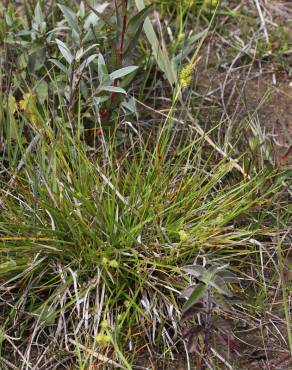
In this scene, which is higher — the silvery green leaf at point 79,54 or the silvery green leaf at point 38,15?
the silvery green leaf at point 38,15

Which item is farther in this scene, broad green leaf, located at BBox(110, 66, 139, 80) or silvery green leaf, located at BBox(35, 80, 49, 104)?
silvery green leaf, located at BBox(35, 80, 49, 104)

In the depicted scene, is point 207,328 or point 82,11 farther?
point 82,11

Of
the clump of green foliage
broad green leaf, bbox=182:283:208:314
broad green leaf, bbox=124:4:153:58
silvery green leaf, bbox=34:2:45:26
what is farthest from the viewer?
silvery green leaf, bbox=34:2:45:26

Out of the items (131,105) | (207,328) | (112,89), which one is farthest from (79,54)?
(207,328)

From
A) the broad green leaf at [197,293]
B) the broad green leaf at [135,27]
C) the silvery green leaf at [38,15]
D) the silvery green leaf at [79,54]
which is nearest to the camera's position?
the broad green leaf at [197,293]

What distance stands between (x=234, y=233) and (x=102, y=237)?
0.35 meters

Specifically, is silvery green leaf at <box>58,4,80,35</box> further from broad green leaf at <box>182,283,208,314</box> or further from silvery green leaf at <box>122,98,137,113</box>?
broad green leaf at <box>182,283,208,314</box>

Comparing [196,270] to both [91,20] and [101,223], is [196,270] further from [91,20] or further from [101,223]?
[91,20]

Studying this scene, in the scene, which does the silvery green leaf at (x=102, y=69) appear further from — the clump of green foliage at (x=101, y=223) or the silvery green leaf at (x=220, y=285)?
the silvery green leaf at (x=220, y=285)

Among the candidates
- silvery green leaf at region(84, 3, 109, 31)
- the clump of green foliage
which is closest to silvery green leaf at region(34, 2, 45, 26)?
the clump of green foliage

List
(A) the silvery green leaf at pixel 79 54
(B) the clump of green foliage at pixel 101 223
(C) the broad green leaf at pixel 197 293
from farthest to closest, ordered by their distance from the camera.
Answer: (A) the silvery green leaf at pixel 79 54 < (B) the clump of green foliage at pixel 101 223 < (C) the broad green leaf at pixel 197 293

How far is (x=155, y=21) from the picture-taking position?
2.60 metres

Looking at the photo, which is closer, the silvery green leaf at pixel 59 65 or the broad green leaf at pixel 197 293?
the broad green leaf at pixel 197 293

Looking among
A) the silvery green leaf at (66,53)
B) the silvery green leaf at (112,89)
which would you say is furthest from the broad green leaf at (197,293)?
the silvery green leaf at (66,53)
